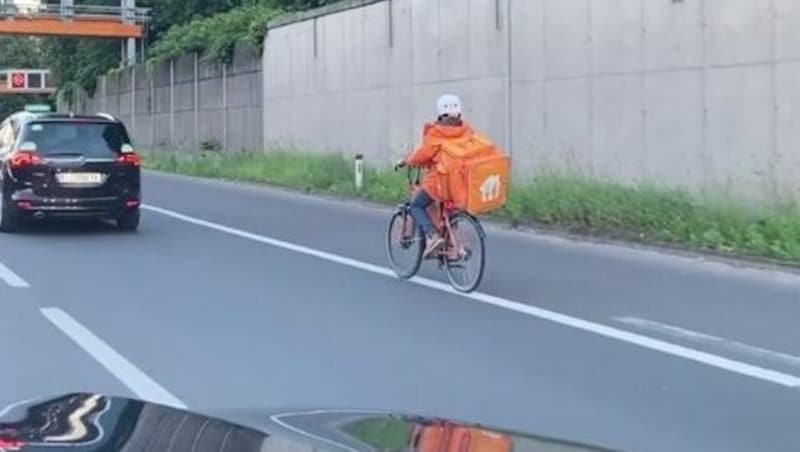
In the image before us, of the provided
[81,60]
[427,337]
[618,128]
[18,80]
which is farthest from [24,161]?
[18,80]

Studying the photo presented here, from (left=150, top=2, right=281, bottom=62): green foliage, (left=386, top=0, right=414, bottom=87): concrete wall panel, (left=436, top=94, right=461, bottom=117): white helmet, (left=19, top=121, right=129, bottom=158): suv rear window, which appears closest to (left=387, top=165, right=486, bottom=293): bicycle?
(left=436, top=94, right=461, bottom=117): white helmet

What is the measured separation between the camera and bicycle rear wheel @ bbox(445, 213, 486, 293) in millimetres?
12398

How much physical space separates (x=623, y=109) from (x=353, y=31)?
12.0m

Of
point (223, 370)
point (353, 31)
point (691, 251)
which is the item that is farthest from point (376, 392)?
point (353, 31)

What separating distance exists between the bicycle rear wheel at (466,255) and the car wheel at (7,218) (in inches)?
307

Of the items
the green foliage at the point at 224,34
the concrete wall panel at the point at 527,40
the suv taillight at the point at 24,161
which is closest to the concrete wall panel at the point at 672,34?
the concrete wall panel at the point at 527,40

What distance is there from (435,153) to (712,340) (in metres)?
3.45

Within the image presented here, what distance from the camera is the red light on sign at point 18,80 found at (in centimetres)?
7150

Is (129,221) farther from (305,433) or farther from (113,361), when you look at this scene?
(305,433)

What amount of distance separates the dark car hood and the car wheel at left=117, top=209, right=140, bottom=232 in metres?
15.2

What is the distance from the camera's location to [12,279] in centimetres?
1346

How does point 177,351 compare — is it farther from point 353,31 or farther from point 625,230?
point 353,31

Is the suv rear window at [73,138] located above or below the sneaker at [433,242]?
above

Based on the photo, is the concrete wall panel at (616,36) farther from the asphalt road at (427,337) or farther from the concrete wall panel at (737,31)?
the asphalt road at (427,337)
